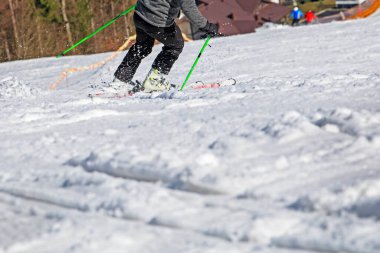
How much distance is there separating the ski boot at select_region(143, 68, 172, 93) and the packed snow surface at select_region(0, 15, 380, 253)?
1.25m

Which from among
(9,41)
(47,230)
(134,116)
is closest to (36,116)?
(134,116)

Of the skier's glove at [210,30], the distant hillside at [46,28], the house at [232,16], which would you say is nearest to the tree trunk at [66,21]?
the distant hillside at [46,28]

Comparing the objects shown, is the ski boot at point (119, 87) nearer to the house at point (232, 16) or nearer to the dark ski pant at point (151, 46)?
the dark ski pant at point (151, 46)

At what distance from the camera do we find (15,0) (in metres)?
40.8

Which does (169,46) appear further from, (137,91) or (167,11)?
(137,91)

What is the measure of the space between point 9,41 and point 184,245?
124 ft

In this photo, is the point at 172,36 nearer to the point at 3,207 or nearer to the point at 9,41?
the point at 3,207

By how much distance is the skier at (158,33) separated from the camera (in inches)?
265

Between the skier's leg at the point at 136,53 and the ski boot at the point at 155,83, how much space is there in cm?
22

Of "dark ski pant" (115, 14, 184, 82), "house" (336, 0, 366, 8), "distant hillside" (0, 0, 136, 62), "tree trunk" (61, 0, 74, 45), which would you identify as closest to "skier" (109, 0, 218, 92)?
"dark ski pant" (115, 14, 184, 82)

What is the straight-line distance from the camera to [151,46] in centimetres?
727

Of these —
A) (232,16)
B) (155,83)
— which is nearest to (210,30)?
(155,83)

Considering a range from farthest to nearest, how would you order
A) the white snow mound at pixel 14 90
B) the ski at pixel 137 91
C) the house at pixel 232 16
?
the house at pixel 232 16 < the white snow mound at pixel 14 90 < the ski at pixel 137 91

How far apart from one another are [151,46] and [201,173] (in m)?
4.19
